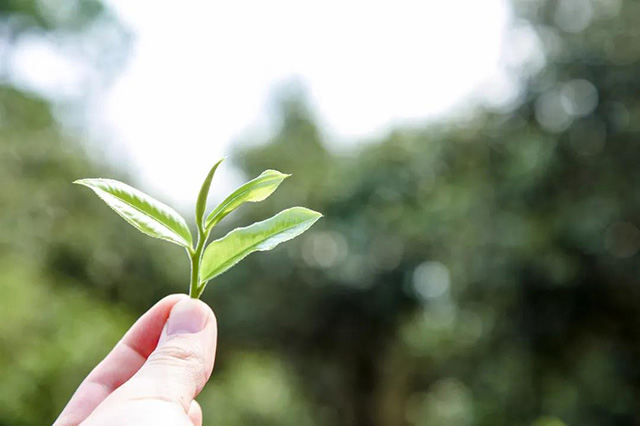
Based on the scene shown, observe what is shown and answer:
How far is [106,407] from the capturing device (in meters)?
0.60

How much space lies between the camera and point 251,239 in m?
0.66

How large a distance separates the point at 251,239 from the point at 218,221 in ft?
0.13

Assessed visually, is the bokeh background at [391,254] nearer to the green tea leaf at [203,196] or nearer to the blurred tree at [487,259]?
the blurred tree at [487,259]

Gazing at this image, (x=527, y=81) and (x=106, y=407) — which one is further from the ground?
(x=106, y=407)

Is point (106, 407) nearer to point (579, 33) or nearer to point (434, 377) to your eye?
point (579, 33)

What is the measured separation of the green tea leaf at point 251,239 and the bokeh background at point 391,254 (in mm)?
3834

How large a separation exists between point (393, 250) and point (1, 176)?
3971mm

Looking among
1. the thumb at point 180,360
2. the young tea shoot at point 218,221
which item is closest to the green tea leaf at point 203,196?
the young tea shoot at point 218,221

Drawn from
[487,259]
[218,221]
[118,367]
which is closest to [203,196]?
[218,221]

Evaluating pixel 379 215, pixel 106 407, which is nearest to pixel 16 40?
pixel 379 215

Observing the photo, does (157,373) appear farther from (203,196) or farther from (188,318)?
(203,196)

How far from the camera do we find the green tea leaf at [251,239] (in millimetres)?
658

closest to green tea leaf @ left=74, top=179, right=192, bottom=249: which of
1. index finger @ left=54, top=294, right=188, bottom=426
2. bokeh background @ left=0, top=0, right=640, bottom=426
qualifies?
index finger @ left=54, top=294, right=188, bottom=426

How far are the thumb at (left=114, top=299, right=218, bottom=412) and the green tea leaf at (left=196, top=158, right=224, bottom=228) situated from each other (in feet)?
0.34
